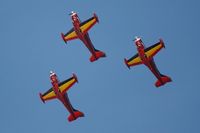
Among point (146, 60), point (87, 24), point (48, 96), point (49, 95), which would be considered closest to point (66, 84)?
point (49, 95)

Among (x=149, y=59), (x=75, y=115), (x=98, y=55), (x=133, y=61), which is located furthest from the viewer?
(x=98, y=55)

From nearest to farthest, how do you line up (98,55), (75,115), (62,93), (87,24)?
(62,93)
(87,24)
(75,115)
(98,55)

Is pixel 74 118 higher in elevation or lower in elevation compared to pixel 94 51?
lower

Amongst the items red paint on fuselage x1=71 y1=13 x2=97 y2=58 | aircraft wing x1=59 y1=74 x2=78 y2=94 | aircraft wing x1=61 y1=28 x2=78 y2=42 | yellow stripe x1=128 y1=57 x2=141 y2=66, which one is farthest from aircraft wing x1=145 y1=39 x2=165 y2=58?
aircraft wing x1=59 y1=74 x2=78 y2=94

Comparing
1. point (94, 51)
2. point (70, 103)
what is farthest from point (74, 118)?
point (94, 51)

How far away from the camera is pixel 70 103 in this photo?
15500cm

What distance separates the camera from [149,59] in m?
153

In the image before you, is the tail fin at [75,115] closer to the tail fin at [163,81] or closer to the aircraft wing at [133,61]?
the aircraft wing at [133,61]

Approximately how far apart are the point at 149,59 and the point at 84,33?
12.2 metres

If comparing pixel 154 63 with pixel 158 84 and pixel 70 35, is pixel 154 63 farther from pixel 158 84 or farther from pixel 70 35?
pixel 70 35

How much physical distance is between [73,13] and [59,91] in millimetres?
13505

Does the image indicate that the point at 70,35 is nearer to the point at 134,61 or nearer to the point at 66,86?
the point at 66,86

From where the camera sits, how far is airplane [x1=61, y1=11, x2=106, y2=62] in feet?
504

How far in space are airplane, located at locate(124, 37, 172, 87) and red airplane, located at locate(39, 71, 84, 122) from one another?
10.8m
